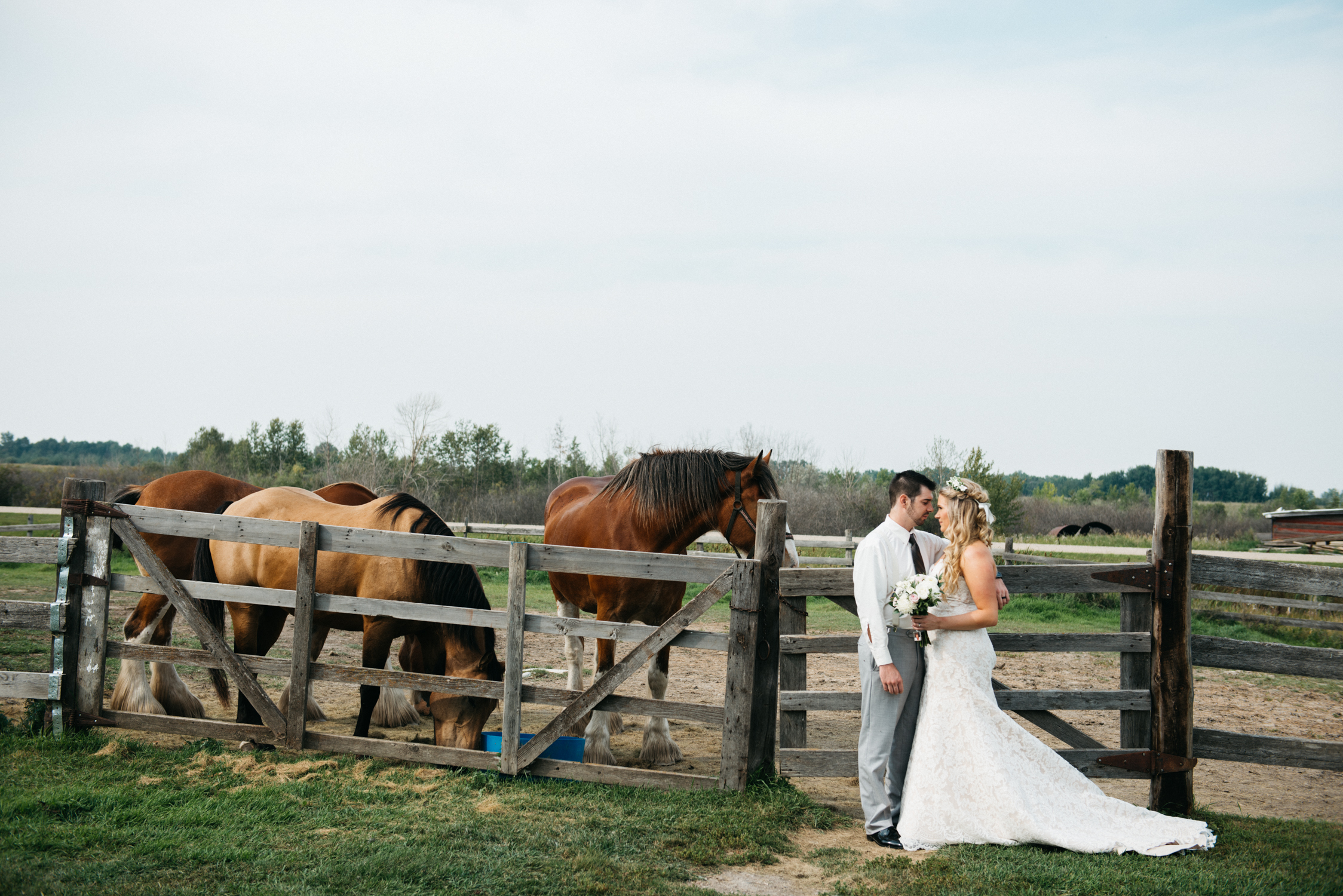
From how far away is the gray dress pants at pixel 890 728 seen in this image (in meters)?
4.39

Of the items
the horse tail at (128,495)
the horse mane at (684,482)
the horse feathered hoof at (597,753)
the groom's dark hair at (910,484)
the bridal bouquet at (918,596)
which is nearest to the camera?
the bridal bouquet at (918,596)

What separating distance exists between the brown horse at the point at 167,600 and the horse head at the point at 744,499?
3.04 m

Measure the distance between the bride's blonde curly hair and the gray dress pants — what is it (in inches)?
16.1

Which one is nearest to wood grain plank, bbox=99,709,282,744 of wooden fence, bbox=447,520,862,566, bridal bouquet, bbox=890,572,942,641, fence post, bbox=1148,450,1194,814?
bridal bouquet, bbox=890,572,942,641

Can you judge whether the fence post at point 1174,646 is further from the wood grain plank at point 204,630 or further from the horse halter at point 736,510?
the wood grain plank at point 204,630

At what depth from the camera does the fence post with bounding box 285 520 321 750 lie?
17.1 feet

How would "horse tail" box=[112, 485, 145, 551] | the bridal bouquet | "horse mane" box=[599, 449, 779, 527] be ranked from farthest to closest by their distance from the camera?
"horse tail" box=[112, 485, 145, 551] → "horse mane" box=[599, 449, 779, 527] → the bridal bouquet

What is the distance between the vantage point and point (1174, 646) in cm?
481

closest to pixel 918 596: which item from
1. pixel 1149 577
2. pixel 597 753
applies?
pixel 1149 577

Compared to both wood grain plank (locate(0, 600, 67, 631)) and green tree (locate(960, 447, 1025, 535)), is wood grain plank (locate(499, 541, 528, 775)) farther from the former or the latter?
green tree (locate(960, 447, 1025, 535))

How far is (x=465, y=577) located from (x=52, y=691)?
2786mm

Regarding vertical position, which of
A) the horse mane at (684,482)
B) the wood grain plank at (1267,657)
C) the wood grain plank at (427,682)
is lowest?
the wood grain plank at (427,682)

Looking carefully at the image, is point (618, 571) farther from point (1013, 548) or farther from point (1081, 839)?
point (1013, 548)

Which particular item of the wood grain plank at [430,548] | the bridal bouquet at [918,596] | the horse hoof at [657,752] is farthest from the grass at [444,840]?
the wood grain plank at [430,548]
